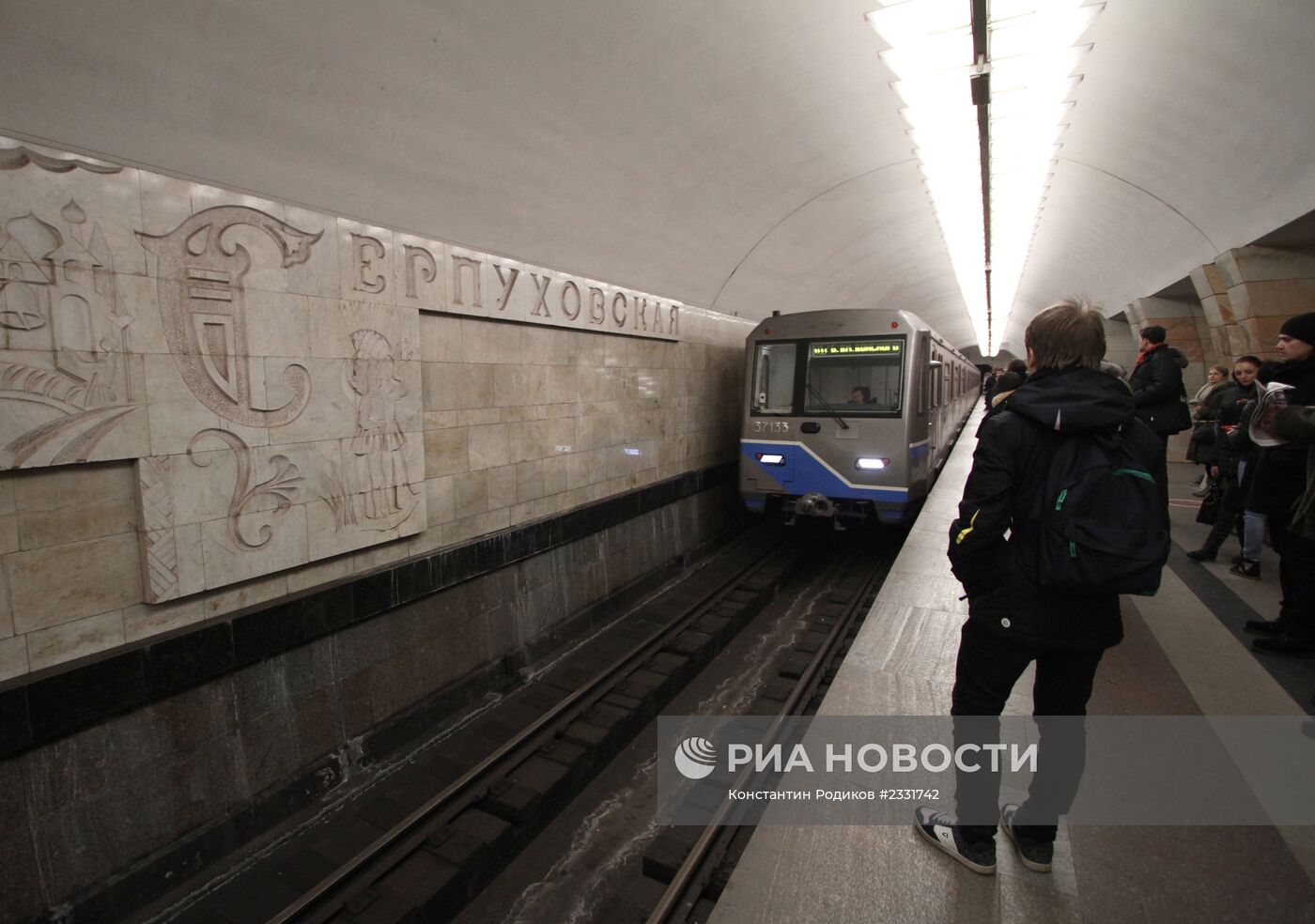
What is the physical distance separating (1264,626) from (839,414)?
403cm

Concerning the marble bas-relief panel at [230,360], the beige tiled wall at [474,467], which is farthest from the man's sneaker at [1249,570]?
the marble bas-relief panel at [230,360]

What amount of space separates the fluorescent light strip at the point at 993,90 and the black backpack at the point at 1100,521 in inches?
153

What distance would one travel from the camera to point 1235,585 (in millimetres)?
5020

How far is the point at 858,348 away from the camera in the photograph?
287 inches

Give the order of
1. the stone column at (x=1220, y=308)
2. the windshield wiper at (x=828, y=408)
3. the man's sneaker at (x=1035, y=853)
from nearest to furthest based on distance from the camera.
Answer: the man's sneaker at (x=1035, y=853), the windshield wiper at (x=828, y=408), the stone column at (x=1220, y=308)

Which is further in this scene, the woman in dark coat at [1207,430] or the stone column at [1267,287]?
the stone column at [1267,287]

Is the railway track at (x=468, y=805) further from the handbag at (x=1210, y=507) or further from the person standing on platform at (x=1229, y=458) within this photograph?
the handbag at (x=1210, y=507)

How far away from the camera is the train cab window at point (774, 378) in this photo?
763 cm

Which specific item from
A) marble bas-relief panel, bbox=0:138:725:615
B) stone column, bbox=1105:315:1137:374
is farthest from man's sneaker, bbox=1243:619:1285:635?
stone column, bbox=1105:315:1137:374

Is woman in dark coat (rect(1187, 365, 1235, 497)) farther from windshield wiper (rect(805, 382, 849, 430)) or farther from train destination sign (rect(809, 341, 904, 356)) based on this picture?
windshield wiper (rect(805, 382, 849, 430))

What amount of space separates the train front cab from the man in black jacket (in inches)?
200

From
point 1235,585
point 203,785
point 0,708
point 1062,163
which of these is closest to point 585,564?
point 203,785

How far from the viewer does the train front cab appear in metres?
7.06

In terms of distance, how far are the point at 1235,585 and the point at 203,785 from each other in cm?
702
